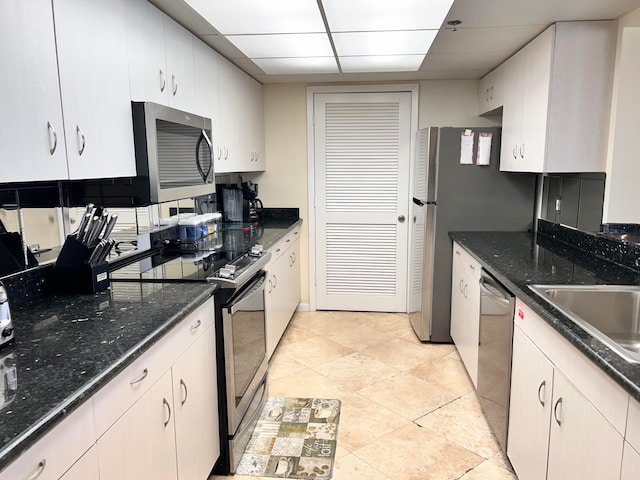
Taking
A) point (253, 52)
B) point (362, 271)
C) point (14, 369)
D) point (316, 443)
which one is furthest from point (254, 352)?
point (362, 271)

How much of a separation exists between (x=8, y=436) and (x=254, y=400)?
1.68 meters

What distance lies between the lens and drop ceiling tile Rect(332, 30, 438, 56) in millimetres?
2558

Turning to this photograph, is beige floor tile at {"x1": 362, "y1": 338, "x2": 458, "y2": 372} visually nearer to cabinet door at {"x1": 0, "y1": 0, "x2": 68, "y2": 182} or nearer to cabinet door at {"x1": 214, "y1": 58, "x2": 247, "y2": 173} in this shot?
cabinet door at {"x1": 214, "y1": 58, "x2": 247, "y2": 173}

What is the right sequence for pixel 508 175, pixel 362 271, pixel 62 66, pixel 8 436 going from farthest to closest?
pixel 362 271, pixel 508 175, pixel 62 66, pixel 8 436

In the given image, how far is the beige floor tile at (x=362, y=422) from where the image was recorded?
2418 mm

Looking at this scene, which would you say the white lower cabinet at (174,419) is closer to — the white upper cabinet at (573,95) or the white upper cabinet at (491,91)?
the white upper cabinet at (573,95)

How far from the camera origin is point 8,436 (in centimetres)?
89

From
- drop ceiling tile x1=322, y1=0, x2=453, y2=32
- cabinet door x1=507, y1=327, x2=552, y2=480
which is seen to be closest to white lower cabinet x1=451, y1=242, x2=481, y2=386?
cabinet door x1=507, y1=327, x2=552, y2=480

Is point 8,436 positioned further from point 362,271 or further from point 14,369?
point 362,271

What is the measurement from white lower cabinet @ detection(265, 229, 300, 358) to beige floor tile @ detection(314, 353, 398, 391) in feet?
1.41

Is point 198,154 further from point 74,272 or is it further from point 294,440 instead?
point 294,440

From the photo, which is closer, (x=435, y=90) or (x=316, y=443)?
(x=316, y=443)

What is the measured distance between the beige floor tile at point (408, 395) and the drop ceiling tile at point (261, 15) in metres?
2.13

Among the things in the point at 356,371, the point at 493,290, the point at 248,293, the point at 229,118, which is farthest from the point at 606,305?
the point at 229,118
